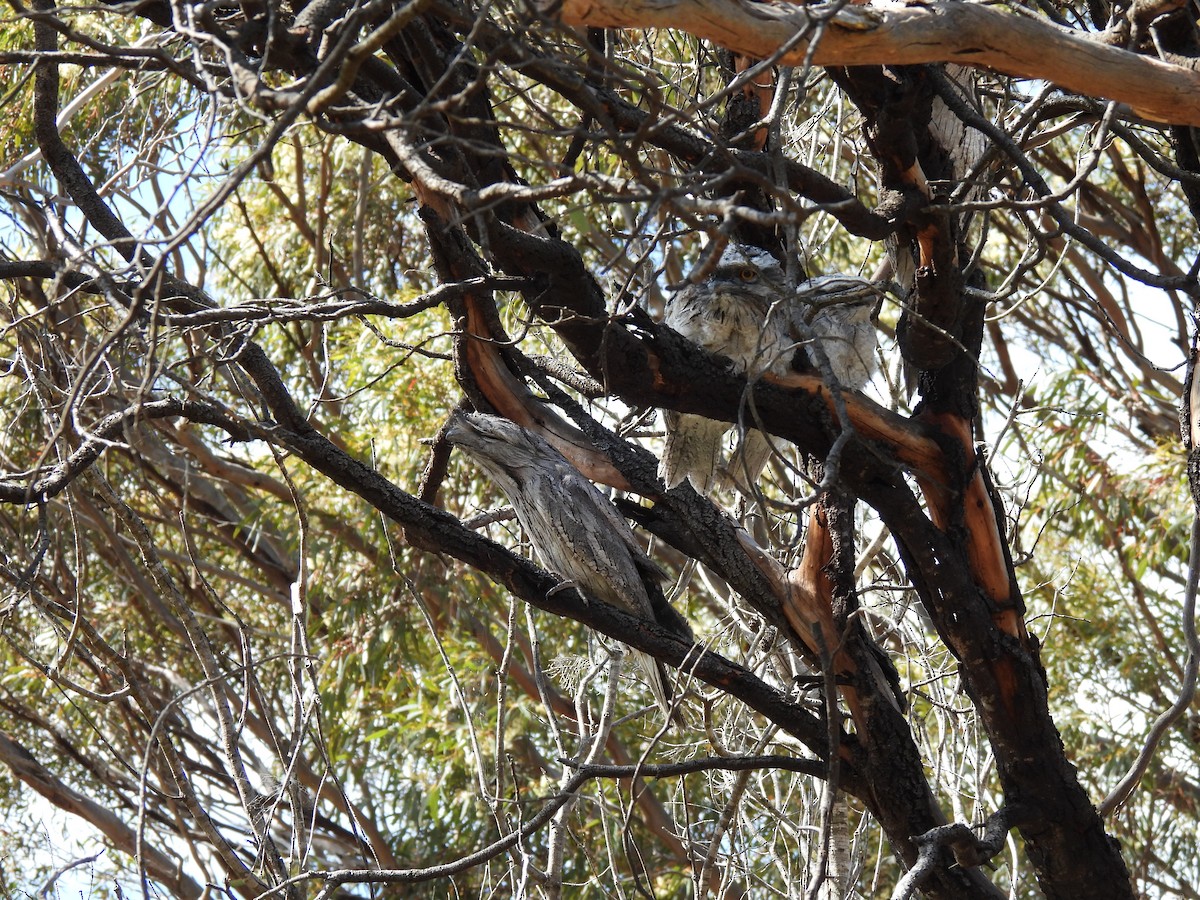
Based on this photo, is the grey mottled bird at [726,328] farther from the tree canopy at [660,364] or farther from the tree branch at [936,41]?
the tree branch at [936,41]

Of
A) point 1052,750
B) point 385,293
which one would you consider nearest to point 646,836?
point 385,293

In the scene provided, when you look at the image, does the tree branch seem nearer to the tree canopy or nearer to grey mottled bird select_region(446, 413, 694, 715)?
the tree canopy

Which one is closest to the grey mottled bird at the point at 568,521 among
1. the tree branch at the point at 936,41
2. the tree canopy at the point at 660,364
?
the tree canopy at the point at 660,364

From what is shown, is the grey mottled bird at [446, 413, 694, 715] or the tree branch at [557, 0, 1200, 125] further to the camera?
the grey mottled bird at [446, 413, 694, 715]

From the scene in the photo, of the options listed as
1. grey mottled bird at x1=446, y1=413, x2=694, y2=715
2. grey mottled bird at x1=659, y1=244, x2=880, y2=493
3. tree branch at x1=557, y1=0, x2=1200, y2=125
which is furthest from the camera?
grey mottled bird at x1=659, y1=244, x2=880, y2=493

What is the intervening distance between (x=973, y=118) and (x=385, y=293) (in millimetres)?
5262

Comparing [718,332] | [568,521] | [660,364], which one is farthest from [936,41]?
[568,521]

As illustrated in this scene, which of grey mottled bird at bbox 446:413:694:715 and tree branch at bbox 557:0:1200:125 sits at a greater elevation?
tree branch at bbox 557:0:1200:125

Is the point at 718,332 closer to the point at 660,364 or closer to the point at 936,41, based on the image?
Result: the point at 660,364

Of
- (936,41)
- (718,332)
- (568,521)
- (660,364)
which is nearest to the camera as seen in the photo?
(936,41)

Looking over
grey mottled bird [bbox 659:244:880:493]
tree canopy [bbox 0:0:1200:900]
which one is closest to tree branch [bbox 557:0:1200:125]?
tree canopy [bbox 0:0:1200:900]

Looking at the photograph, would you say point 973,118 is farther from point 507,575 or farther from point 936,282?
point 507,575

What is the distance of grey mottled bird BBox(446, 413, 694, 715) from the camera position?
8.54 feet

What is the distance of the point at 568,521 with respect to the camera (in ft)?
8.74
